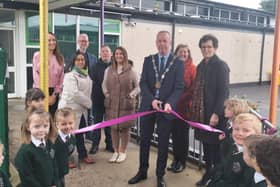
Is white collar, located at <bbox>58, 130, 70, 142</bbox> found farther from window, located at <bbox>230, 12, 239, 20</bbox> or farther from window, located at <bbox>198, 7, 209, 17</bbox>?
window, located at <bbox>230, 12, 239, 20</bbox>

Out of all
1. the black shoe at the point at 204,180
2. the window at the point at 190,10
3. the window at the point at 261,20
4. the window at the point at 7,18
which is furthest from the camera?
the window at the point at 261,20

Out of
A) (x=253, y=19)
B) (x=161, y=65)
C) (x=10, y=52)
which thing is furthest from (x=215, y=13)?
(x=161, y=65)

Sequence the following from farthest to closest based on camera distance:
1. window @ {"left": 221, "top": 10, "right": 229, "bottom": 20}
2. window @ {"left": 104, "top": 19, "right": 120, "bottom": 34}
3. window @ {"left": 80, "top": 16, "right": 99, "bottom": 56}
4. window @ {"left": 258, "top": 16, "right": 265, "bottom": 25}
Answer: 1. window @ {"left": 258, "top": 16, "right": 265, "bottom": 25}
2. window @ {"left": 221, "top": 10, "right": 229, "bottom": 20}
3. window @ {"left": 104, "top": 19, "right": 120, "bottom": 34}
4. window @ {"left": 80, "top": 16, "right": 99, "bottom": 56}

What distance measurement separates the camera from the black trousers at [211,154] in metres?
3.87

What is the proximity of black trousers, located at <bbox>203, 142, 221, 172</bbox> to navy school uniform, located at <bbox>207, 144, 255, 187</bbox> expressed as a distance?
1176 mm

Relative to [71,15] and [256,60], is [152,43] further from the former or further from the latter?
[256,60]

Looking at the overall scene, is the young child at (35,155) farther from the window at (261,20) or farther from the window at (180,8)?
the window at (261,20)

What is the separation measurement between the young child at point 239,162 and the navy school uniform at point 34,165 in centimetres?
131

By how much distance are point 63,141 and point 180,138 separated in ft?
6.15

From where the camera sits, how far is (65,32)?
11.8 metres

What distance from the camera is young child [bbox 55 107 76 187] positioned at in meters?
2.95

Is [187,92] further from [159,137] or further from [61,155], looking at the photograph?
[61,155]

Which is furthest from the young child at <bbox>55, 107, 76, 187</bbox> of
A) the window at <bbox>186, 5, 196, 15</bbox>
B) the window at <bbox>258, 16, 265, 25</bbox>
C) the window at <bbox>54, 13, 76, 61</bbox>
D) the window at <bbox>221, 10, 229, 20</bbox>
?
the window at <bbox>258, 16, 265, 25</bbox>

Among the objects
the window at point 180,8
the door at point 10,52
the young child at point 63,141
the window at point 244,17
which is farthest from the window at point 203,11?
the young child at point 63,141
